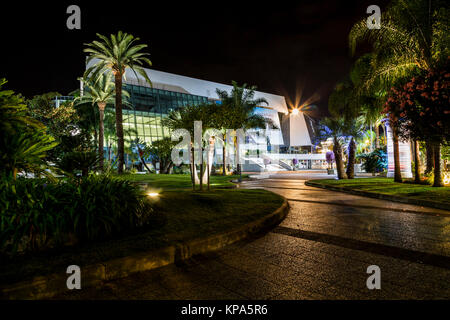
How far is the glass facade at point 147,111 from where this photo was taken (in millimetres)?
49500

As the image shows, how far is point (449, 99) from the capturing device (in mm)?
10586

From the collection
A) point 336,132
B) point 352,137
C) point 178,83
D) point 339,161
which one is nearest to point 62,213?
point 339,161

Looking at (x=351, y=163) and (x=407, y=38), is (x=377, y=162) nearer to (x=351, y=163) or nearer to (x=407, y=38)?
(x=351, y=163)

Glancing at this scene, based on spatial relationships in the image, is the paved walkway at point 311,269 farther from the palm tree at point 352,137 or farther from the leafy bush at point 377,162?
the leafy bush at point 377,162

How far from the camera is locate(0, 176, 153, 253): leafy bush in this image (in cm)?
436

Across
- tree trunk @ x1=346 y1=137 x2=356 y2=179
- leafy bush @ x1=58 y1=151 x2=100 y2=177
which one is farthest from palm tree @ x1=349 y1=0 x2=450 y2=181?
leafy bush @ x1=58 y1=151 x2=100 y2=177

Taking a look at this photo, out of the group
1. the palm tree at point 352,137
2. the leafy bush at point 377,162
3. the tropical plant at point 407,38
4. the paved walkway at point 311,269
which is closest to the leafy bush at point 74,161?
the paved walkway at point 311,269

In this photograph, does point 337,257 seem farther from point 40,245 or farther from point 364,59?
point 364,59

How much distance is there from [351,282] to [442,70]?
1127 centimetres

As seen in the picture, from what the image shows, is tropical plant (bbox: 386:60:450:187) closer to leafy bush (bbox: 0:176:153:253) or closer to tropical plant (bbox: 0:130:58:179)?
Result: leafy bush (bbox: 0:176:153:253)

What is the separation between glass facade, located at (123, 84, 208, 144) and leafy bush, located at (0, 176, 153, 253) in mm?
42271

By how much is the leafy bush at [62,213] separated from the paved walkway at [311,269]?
1585 mm

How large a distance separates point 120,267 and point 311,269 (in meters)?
2.55
